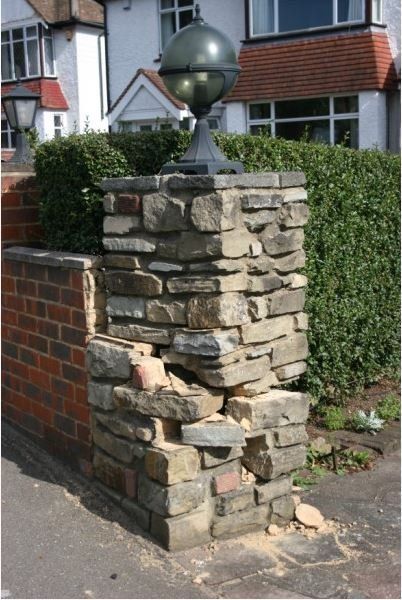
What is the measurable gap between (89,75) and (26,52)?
95.9 inches

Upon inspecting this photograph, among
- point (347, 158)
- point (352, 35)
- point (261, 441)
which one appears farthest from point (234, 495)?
point (352, 35)

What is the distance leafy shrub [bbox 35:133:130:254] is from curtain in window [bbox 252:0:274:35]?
13.4 metres

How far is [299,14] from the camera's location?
1647 centimetres

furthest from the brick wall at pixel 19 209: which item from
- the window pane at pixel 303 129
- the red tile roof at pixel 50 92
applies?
the red tile roof at pixel 50 92

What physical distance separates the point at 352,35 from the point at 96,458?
1345 cm

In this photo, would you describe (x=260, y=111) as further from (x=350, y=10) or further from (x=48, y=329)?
(x=48, y=329)

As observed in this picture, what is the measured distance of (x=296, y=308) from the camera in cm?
399

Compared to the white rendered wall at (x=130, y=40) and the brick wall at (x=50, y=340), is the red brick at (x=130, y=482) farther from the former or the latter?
the white rendered wall at (x=130, y=40)

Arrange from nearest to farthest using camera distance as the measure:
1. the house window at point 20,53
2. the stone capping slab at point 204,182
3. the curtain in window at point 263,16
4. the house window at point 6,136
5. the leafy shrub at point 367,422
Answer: the stone capping slab at point 204,182 < the leafy shrub at point 367,422 < the curtain in window at point 263,16 < the house window at point 20,53 < the house window at point 6,136

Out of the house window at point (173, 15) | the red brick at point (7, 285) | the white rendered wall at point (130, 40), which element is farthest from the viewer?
the white rendered wall at point (130, 40)

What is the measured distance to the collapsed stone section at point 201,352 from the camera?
139 inches

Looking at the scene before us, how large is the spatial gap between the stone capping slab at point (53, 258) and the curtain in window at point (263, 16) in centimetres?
1357

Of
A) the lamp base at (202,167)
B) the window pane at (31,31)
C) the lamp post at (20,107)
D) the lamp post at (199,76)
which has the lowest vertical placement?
the lamp base at (202,167)

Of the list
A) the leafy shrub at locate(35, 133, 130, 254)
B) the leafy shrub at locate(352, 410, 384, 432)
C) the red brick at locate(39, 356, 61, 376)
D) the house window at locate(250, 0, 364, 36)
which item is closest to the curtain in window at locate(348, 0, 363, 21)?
the house window at locate(250, 0, 364, 36)
